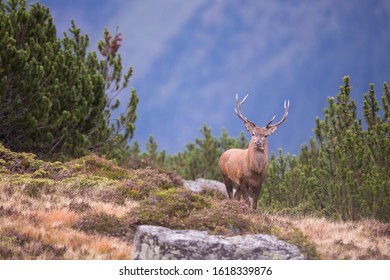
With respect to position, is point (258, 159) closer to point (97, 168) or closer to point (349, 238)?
point (349, 238)

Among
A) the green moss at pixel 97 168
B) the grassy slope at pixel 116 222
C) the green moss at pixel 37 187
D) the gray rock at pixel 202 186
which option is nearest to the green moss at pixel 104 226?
the grassy slope at pixel 116 222

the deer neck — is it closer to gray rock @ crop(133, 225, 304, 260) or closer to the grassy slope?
the grassy slope

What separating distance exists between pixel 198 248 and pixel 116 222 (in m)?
2.46

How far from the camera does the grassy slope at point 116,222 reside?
27.1ft

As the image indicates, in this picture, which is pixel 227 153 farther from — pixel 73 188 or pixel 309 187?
pixel 73 188

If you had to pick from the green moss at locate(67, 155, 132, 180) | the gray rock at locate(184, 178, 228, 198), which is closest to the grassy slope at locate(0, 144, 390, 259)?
the green moss at locate(67, 155, 132, 180)

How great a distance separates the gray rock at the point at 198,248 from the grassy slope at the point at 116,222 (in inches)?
28.0

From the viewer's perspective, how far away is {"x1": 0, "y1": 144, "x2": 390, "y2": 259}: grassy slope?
8266 millimetres

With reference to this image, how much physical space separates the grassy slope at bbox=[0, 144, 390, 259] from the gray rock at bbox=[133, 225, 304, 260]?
71 cm

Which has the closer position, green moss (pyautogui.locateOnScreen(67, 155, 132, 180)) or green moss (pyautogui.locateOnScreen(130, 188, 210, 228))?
green moss (pyautogui.locateOnScreen(130, 188, 210, 228))

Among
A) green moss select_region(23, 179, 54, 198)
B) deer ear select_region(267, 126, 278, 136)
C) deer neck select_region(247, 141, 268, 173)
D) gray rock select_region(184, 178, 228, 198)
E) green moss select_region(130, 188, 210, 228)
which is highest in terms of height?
gray rock select_region(184, 178, 228, 198)

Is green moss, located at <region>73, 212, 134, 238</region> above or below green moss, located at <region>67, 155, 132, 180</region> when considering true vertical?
below
